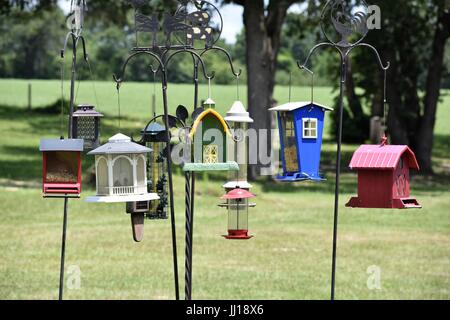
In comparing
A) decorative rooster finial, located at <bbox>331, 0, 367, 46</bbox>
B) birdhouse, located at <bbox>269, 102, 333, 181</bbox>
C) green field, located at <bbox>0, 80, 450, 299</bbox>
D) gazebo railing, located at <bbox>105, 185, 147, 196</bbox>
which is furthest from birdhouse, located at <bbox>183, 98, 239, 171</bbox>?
green field, located at <bbox>0, 80, 450, 299</bbox>

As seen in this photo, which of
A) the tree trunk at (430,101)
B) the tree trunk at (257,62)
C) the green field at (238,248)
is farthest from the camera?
the tree trunk at (430,101)

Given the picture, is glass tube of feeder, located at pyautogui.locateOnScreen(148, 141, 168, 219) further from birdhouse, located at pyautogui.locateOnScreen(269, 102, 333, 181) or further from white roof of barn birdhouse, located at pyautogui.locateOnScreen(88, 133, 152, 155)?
birdhouse, located at pyautogui.locateOnScreen(269, 102, 333, 181)

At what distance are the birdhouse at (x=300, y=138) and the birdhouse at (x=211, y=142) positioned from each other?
0.51 meters

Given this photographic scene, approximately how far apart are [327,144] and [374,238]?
20.4 m

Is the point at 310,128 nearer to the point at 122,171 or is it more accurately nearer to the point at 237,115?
the point at 237,115

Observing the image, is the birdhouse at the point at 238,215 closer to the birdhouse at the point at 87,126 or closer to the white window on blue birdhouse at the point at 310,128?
the white window on blue birdhouse at the point at 310,128

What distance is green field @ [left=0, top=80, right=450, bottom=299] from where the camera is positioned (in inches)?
519

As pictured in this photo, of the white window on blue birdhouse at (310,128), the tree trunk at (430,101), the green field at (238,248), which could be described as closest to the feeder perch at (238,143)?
the white window on blue birdhouse at (310,128)

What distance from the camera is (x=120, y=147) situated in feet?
21.0

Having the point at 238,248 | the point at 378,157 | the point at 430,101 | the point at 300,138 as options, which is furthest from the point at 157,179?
the point at 430,101

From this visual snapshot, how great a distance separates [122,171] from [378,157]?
5.37 ft

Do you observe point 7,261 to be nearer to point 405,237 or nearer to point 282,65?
point 405,237

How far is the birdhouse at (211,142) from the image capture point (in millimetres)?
6438

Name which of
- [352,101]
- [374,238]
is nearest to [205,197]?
[374,238]
